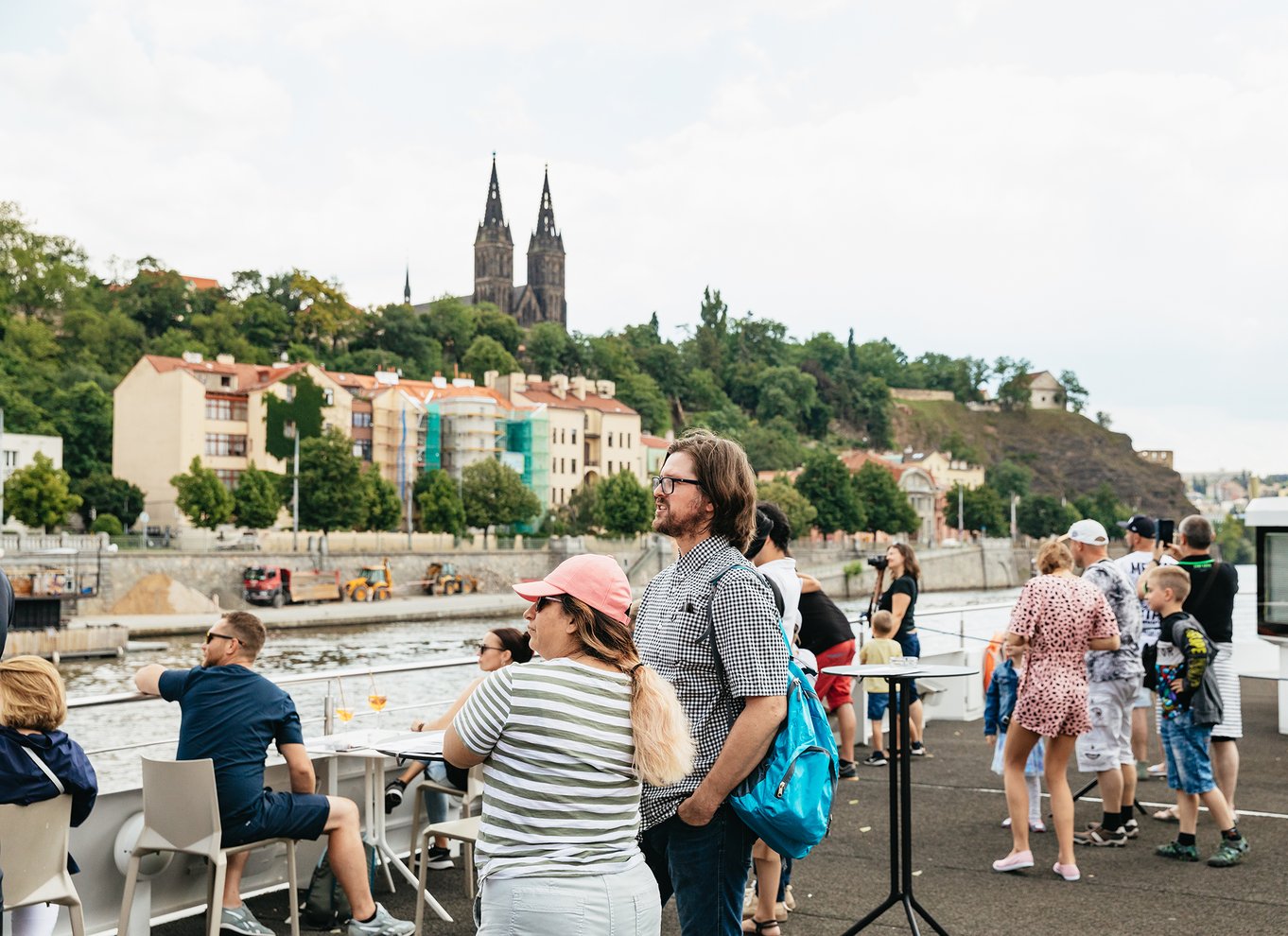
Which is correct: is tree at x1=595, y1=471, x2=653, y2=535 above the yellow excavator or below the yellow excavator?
above

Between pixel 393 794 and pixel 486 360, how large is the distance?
97.9 meters

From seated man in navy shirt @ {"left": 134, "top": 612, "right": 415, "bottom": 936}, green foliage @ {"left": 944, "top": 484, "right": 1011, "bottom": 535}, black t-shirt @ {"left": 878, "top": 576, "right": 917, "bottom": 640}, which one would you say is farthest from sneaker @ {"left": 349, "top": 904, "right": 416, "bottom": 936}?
green foliage @ {"left": 944, "top": 484, "right": 1011, "bottom": 535}

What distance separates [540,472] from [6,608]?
8075cm

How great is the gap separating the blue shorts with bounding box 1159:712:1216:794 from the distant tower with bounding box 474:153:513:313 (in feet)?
457

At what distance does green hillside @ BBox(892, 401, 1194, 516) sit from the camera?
511ft

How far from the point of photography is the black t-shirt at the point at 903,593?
9.12 m

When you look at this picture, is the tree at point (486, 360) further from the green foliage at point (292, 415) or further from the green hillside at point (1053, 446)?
the green hillside at point (1053, 446)

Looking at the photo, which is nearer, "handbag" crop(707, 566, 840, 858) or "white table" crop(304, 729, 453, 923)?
"handbag" crop(707, 566, 840, 858)

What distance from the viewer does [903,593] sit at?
9.12 meters

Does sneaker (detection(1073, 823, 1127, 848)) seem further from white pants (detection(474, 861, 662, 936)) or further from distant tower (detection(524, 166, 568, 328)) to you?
distant tower (detection(524, 166, 568, 328))

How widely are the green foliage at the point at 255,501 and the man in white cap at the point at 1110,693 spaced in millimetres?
57494

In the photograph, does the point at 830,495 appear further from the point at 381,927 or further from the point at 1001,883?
the point at 381,927

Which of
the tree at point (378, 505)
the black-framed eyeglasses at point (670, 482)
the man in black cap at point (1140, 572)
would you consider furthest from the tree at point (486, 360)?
the black-framed eyeglasses at point (670, 482)

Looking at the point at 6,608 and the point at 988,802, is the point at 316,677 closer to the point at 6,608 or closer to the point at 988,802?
the point at 6,608
